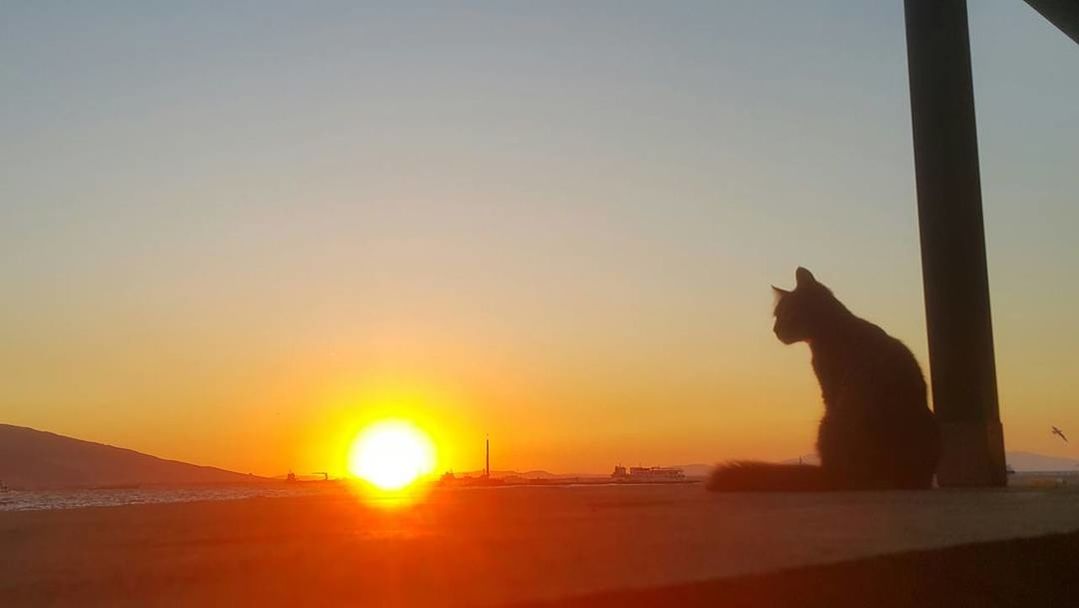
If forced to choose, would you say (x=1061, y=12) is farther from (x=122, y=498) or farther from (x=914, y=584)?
(x=122, y=498)

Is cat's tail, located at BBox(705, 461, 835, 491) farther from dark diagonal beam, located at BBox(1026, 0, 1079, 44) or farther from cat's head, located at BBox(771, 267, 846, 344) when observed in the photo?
dark diagonal beam, located at BBox(1026, 0, 1079, 44)

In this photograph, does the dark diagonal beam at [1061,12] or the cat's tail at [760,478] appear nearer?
the cat's tail at [760,478]

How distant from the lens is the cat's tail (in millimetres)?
4461

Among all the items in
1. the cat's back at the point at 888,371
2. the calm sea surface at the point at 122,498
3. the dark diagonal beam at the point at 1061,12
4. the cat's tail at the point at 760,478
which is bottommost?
the calm sea surface at the point at 122,498

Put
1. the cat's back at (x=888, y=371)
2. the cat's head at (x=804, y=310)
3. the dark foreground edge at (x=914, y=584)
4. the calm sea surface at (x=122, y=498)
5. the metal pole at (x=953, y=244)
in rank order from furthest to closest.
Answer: the cat's head at (x=804, y=310), the metal pole at (x=953, y=244), the cat's back at (x=888, y=371), the calm sea surface at (x=122, y=498), the dark foreground edge at (x=914, y=584)

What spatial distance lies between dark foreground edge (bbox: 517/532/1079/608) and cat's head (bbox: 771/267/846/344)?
14.6 ft

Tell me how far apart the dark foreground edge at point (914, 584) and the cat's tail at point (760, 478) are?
2585 mm

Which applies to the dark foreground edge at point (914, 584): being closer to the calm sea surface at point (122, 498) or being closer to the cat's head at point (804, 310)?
the calm sea surface at point (122, 498)

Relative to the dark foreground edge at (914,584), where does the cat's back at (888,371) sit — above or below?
above

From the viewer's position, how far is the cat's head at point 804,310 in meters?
6.26

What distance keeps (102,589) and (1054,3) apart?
6511 millimetres

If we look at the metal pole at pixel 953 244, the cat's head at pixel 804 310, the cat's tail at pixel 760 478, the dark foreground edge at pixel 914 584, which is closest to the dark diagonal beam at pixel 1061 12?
the metal pole at pixel 953 244

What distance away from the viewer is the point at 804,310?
6398 millimetres

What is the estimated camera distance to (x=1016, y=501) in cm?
295
